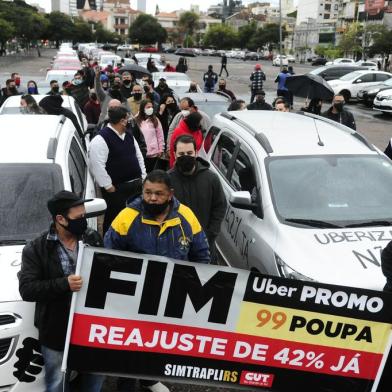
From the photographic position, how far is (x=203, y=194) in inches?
177

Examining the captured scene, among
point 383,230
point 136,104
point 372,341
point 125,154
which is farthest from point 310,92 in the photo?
point 372,341

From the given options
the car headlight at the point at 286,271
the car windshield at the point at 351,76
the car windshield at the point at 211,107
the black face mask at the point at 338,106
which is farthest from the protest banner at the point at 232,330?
the car windshield at the point at 351,76

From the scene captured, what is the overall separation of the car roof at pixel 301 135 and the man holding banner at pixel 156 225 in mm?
1834

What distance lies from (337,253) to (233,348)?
3.98 feet

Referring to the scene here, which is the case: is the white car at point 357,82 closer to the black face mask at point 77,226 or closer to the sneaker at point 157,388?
the sneaker at point 157,388

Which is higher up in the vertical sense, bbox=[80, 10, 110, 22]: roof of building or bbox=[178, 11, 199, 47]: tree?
bbox=[80, 10, 110, 22]: roof of building

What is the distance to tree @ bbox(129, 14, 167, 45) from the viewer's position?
342ft

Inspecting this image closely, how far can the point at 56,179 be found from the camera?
14.8 feet

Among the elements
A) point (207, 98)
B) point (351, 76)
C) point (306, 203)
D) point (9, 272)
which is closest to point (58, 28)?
point (351, 76)

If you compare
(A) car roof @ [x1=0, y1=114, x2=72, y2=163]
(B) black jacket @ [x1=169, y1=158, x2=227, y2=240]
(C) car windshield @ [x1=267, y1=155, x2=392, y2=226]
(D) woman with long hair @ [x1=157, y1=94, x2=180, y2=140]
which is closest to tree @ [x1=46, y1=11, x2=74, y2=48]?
(D) woman with long hair @ [x1=157, y1=94, x2=180, y2=140]

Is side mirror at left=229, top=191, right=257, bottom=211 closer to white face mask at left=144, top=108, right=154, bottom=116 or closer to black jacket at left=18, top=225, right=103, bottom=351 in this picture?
black jacket at left=18, top=225, right=103, bottom=351

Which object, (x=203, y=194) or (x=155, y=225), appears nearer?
(x=155, y=225)

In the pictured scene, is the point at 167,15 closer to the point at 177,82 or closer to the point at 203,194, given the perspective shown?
the point at 177,82

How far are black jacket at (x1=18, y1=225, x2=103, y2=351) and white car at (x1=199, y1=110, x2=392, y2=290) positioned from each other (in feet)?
5.77
